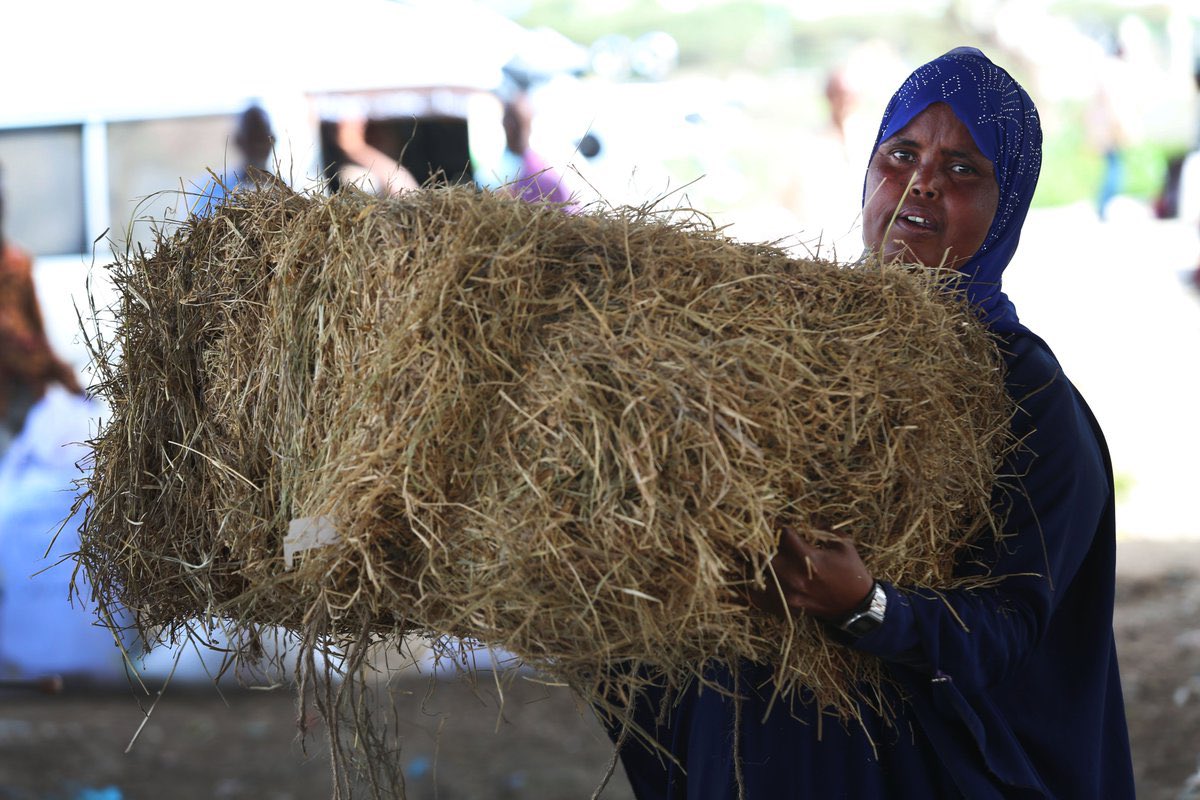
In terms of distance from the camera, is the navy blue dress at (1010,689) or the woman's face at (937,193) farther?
the woman's face at (937,193)

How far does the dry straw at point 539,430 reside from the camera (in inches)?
57.3

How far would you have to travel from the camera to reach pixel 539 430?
1466 millimetres

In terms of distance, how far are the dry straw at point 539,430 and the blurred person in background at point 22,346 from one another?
5.25 metres

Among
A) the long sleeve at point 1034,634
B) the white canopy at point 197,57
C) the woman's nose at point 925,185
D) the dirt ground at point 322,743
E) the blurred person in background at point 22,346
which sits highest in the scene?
the white canopy at point 197,57

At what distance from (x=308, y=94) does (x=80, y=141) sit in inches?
52.1

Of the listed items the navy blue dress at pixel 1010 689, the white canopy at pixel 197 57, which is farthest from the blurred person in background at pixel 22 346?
the navy blue dress at pixel 1010 689

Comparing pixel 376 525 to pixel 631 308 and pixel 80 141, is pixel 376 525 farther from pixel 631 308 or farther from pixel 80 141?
pixel 80 141

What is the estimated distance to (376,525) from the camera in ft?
4.89

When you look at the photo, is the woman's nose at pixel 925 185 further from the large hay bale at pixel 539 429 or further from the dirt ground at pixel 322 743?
the dirt ground at pixel 322 743

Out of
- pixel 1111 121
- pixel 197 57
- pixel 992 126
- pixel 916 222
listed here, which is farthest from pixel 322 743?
pixel 1111 121

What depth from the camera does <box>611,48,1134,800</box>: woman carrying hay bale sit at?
1678mm

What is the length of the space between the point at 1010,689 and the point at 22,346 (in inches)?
239

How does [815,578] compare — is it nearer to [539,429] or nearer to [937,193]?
[539,429]

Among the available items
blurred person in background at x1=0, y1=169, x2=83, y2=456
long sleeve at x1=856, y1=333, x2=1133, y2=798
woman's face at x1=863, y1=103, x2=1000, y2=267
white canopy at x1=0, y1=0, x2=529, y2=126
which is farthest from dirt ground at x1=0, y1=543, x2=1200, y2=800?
white canopy at x1=0, y1=0, x2=529, y2=126
